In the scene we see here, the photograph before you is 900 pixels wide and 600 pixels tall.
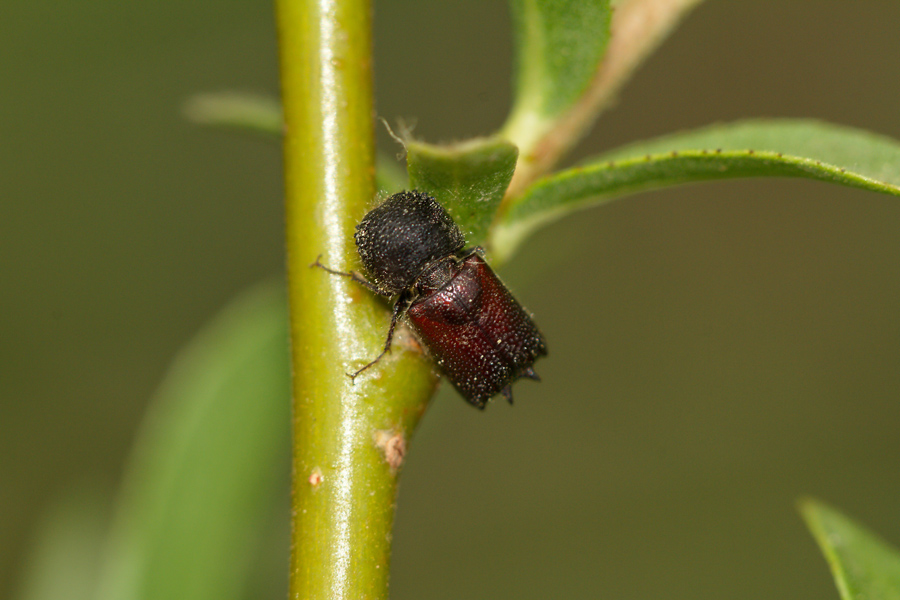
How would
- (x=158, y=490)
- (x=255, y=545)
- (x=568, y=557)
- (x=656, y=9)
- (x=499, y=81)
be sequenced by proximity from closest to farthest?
(x=656, y=9)
(x=158, y=490)
(x=255, y=545)
(x=568, y=557)
(x=499, y=81)

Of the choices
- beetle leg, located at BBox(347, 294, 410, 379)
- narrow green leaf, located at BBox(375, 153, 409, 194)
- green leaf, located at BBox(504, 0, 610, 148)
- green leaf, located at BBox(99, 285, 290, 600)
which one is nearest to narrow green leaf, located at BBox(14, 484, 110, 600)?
green leaf, located at BBox(99, 285, 290, 600)

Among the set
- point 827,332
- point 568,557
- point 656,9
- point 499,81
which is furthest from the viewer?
point 499,81

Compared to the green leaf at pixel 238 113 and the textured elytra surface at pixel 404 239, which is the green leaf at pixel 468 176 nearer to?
the textured elytra surface at pixel 404 239

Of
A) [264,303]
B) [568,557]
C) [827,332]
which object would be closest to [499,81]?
[827,332]

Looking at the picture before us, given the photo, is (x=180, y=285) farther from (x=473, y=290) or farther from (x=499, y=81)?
(x=473, y=290)

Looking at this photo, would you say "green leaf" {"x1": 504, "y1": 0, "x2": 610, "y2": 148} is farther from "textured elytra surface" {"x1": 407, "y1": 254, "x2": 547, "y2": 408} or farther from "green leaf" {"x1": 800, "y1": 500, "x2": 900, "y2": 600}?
"green leaf" {"x1": 800, "y1": 500, "x2": 900, "y2": 600}

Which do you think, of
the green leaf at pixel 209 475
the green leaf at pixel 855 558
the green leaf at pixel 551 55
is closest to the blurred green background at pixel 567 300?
the green leaf at pixel 209 475

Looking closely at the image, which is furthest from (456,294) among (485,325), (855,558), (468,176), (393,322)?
(855,558)
